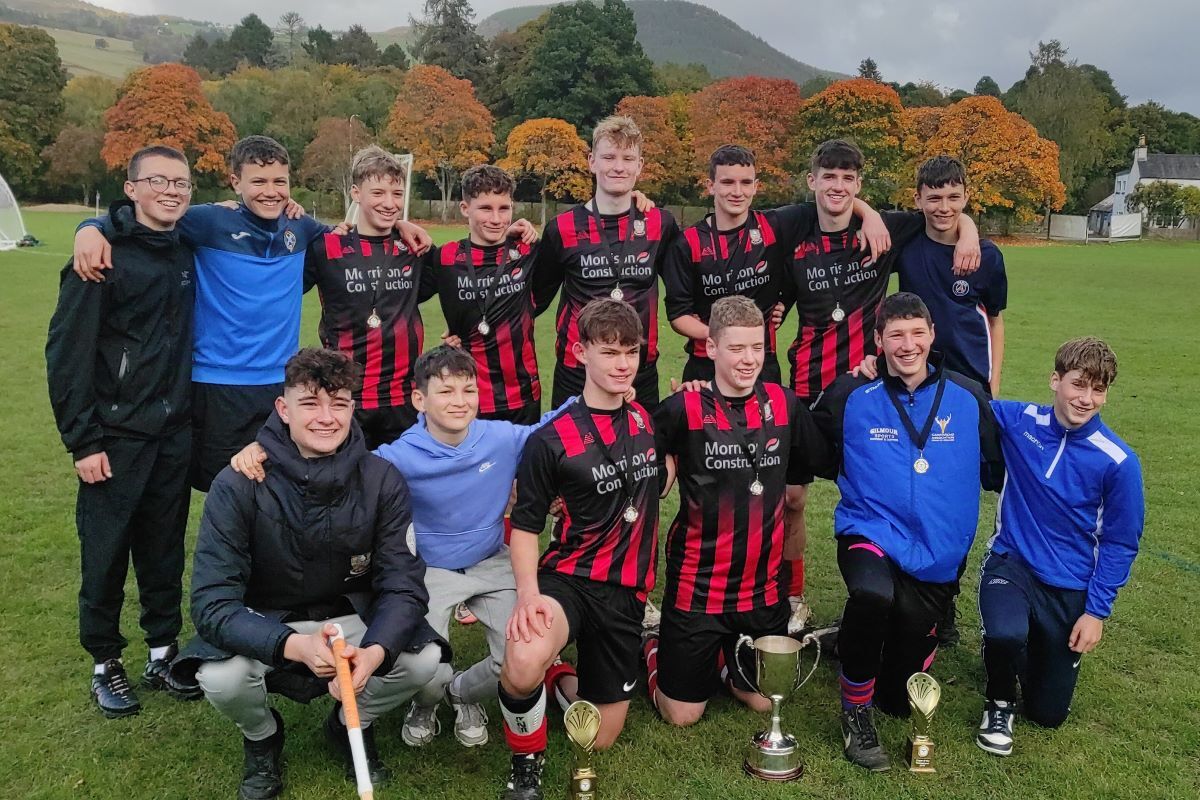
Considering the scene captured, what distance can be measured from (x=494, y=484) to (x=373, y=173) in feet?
5.76

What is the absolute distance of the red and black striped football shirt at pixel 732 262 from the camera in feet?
15.1

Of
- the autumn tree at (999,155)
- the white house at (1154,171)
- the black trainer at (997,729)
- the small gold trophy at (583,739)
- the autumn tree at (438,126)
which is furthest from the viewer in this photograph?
the white house at (1154,171)

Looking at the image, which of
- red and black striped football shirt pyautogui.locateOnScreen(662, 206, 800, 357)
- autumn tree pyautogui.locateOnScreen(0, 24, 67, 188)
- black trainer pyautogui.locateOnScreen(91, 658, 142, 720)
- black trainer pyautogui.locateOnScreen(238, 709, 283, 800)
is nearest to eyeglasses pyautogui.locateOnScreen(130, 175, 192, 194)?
black trainer pyautogui.locateOnScreen(91, 658, 142, 720)

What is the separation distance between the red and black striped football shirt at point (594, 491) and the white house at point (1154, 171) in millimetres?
64035

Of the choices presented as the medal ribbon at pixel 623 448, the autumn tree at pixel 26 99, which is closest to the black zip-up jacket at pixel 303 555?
the medal ribbon at pixel 623 448

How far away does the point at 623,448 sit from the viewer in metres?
3.57

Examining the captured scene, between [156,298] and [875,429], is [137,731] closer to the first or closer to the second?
[156,298]

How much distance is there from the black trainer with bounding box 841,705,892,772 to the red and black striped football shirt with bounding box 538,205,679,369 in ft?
6.60

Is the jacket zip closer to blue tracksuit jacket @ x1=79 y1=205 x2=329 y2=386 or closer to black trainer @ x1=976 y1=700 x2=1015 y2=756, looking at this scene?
black trainer @ x1=976 y1=700 x2=1015 y2=756

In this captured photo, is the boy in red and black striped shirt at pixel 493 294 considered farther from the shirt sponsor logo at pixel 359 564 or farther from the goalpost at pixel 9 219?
the goalpost at pixel 9 219

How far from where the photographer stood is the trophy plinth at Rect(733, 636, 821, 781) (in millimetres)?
3279

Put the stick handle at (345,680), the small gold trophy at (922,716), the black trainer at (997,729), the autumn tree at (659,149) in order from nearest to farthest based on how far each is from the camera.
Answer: the stick handle at (345,680)
the small gold trophy at (922,716)
the black trainer at (997,729)
the autumn tree at (659,149)

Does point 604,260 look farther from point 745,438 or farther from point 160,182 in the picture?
point 160,182

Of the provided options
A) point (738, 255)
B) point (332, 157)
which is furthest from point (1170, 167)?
point (738, 255)
